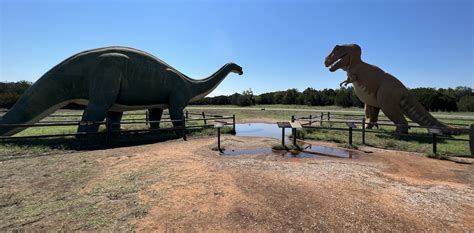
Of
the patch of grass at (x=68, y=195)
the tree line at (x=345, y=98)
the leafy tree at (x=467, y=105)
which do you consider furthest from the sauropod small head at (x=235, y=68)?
the leafy tree at (x=467, y=105)

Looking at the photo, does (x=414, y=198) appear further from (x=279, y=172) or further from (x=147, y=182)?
(x=147, y=182)

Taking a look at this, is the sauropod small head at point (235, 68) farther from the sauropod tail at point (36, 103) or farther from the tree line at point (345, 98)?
the tree line at point (345, 98)

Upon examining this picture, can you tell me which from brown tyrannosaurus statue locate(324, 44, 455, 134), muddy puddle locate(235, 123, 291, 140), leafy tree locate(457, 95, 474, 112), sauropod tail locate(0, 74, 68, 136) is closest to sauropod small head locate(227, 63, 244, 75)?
muddy puddle locate(235, 123, 291, 140)

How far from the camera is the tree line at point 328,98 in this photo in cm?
3369

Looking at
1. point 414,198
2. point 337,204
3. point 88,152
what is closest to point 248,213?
point 337,204

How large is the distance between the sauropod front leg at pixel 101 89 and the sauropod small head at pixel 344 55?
980 cm

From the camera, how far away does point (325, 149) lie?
9070 mm

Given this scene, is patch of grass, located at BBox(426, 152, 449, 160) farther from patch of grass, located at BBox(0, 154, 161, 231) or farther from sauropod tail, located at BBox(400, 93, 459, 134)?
patch of grass, located at BBox(0, 154, 161, 231)

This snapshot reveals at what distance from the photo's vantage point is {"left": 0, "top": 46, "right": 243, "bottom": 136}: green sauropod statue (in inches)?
340

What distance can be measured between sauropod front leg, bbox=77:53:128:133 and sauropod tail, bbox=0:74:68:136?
92cm

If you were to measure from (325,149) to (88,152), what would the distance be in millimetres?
7381

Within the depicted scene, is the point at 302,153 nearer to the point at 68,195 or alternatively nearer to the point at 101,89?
the point at 68,195

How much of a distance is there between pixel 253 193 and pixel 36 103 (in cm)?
816

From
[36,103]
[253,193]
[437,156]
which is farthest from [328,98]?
[253,193]
